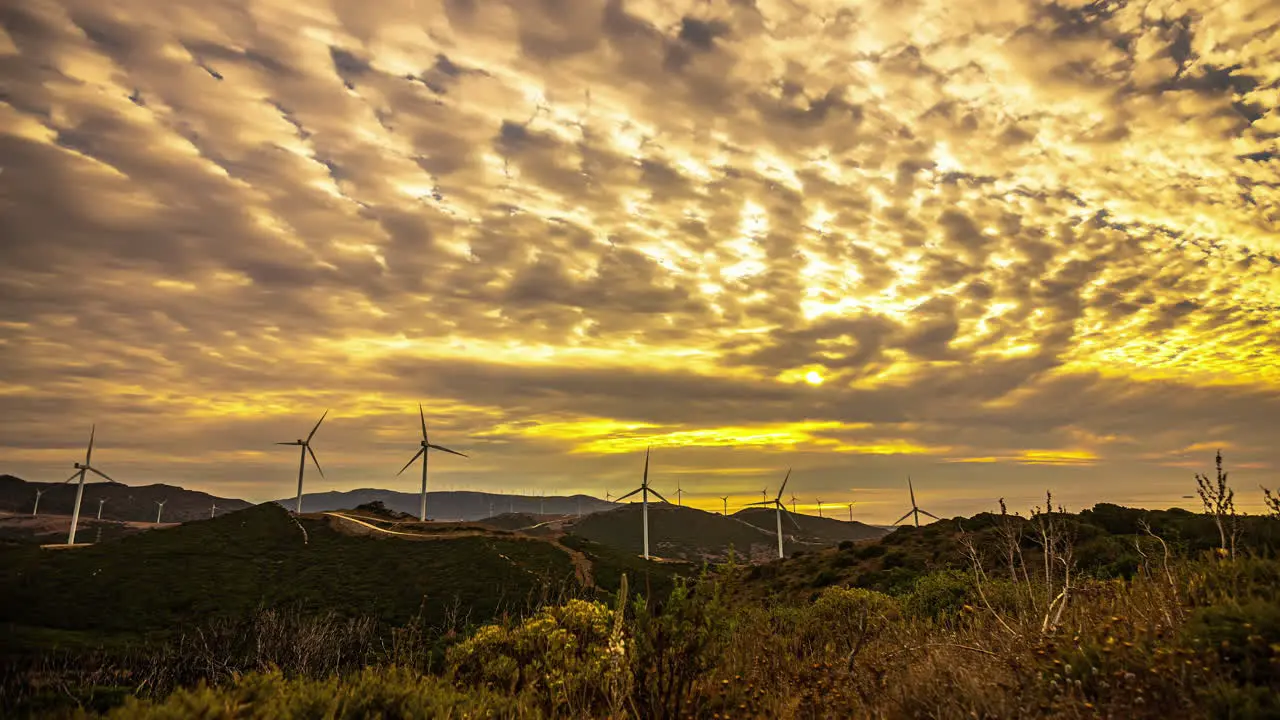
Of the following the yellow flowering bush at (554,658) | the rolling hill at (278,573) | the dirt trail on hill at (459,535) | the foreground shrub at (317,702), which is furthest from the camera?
the dirt trail on hill at (459,535)

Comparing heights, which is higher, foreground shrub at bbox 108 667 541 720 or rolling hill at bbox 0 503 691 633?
foreground shrub at bbox 108 667 541 720

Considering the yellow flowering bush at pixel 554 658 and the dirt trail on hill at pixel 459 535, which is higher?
the yellow flowering bush at pixel 554 658

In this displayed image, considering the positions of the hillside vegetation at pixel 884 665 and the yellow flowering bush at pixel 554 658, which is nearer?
the hillside vegetation at pixel 884 665

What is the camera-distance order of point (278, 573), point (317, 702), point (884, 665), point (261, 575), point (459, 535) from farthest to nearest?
point (459, 535) → point (278, 573) → point (261, 575) → point (884, 665) → point (317, 702)

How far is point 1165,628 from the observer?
320 inches

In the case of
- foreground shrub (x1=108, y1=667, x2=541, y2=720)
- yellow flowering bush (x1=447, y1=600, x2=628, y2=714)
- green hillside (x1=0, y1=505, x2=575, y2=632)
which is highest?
foreground shrub (x1=108, y1=667, x2=541, y2=720)

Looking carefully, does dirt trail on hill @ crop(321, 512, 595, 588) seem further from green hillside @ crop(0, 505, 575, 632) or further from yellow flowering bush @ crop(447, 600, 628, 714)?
yellow flowering bush @ crop(447, 600, 628, 714)

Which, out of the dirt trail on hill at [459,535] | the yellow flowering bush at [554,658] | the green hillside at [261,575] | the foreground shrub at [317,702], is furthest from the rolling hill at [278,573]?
the foreground shrub at [317,702]

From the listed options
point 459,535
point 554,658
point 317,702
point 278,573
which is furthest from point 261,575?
point 317,702

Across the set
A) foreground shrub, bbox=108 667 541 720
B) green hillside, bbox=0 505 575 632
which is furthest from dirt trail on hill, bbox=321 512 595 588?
foreground shrub, bbox=108 667 541 720

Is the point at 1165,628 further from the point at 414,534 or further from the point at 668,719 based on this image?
the point at 414,534

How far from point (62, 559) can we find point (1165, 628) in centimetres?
9940

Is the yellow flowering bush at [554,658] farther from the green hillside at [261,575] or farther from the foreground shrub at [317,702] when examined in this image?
A: the green hillside at [261,575]

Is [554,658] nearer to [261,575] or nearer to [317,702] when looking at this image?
[317,702]
